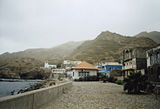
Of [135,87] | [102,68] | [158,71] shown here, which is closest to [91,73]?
[102,68]

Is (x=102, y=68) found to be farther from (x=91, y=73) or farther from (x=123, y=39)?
(x=123, y=39)

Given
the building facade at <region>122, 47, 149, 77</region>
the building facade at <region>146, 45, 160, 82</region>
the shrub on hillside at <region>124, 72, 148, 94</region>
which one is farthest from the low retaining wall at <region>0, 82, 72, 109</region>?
the building facade at <region>122, 47, 149, 77</region>

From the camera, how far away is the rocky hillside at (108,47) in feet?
317

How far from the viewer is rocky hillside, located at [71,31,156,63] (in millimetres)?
96625

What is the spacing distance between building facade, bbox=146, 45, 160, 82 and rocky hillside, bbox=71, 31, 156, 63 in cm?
6517

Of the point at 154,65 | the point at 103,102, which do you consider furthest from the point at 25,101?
the point at 154,65

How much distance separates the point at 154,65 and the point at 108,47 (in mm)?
96570

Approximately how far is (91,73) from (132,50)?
10.8 meters

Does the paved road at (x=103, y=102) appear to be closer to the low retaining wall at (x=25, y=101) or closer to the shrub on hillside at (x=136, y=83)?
the low retaining wall at (x=25, y=101)

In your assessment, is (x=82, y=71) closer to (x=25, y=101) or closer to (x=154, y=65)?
(x=154, y=65)

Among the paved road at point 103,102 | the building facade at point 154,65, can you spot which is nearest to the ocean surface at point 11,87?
the paved road at point 103,102

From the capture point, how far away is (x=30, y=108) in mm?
4145

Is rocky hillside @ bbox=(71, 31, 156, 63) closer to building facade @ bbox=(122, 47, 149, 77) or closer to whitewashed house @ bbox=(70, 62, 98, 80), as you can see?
whitewashed house @ bbox=(70, 62, 98, 80)

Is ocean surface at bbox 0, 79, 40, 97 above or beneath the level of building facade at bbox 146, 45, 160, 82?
beneath
